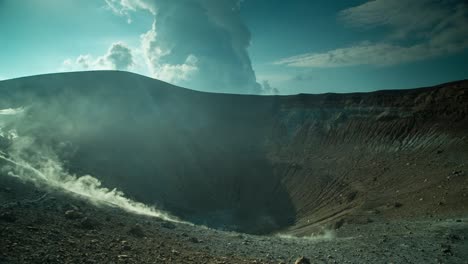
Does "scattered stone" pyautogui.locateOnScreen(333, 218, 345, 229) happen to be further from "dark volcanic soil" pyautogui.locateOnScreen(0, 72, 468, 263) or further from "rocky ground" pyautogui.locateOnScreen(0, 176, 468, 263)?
"rocky ground" pyautogui.locateOnScreen(0, 176, 468, 263)

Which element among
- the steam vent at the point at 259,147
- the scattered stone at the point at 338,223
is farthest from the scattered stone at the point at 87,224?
the scattered stone at the point at 338,223

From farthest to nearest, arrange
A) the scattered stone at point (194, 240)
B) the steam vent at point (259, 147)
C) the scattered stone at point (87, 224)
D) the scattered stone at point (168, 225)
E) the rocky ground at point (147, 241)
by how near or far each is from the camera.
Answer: the steam vent at point (259, 147)
the scattered stone at point (168, 225)
the scattered stone at point (194, 240)
the scattered stone at point (87, 224)
the rocky ground at point (147, 241)

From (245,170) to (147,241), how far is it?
152 feet

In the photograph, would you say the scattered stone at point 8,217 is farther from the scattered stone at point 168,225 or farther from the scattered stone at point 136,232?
the scattered stone at point 168,225

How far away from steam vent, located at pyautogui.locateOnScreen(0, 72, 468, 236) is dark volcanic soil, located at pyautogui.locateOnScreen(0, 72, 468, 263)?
277 millimetres

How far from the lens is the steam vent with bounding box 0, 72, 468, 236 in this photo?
40.2 meters

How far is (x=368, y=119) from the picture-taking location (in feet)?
196

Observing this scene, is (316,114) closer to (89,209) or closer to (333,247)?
(333,247)

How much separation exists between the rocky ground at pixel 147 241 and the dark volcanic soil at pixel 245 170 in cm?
9

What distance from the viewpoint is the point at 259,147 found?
6612 cm

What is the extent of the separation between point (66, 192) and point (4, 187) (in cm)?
339

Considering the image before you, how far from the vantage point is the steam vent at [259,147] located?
132 ft

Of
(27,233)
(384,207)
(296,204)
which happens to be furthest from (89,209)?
(296,204)

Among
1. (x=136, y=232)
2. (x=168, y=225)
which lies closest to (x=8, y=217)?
(x=136, y=232)
